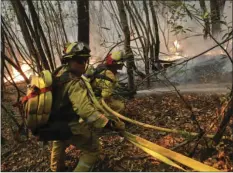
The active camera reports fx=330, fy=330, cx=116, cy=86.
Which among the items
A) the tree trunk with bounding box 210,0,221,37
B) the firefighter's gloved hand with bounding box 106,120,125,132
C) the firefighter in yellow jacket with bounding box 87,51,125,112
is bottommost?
the firefighter's gloved hand with bounding box 106,120,125,132

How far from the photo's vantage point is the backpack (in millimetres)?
3762

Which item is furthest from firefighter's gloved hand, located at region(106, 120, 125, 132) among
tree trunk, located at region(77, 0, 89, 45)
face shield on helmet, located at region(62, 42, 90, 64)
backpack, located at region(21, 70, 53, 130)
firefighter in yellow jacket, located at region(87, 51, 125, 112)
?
tree trunk, located at region(77, 0, 89, 45)

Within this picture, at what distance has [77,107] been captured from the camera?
12.8 feet

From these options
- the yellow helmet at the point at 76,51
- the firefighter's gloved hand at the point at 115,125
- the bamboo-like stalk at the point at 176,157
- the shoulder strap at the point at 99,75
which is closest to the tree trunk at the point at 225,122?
the bamboo-like stalk at the point at 176,157

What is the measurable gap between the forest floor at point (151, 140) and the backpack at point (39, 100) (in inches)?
Result: 52.3

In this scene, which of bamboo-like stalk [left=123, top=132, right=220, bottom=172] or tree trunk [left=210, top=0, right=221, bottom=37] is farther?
tree trunk [left=210, top=0, right=221, bottom=37]

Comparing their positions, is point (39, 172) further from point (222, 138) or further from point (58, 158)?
point (222, 138)

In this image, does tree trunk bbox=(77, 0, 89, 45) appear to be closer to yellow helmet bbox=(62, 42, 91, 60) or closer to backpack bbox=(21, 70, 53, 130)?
yellow helmet bbox=(62, 42, 91, 60)

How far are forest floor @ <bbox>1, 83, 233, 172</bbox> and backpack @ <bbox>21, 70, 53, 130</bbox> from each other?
1.33 m

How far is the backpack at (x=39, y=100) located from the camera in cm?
376

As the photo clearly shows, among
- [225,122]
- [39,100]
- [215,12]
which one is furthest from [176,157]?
[215,12]

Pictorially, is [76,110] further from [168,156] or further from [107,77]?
[107,77]

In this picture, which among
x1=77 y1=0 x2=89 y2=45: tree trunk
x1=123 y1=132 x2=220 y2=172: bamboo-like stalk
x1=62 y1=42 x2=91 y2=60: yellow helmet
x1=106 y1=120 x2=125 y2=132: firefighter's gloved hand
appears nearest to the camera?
x1=123 y1=132 x2=220 y2=172: bamboo-like stalk

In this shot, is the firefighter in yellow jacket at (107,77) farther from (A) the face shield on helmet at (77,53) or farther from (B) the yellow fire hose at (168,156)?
(B) the yellow fire hose at (168,156)
